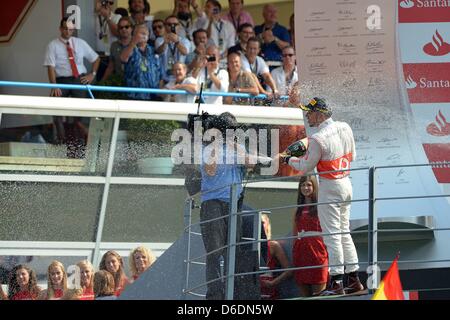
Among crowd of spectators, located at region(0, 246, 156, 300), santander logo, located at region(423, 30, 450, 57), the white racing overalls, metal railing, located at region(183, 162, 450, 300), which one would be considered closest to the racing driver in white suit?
the white racing overalls

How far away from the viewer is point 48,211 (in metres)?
15.4

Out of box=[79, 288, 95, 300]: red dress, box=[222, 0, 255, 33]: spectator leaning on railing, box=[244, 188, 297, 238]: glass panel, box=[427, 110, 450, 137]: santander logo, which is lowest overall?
box=[79, 288, 95, 300]: red dress

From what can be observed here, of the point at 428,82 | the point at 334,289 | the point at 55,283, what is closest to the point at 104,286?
the point at 55,283

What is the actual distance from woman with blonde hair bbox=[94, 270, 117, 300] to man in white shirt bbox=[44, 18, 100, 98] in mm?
3711

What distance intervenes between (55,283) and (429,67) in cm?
416

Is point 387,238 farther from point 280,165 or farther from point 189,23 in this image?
point 189,23

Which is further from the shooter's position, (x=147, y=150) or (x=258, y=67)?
(x=258, y=67)

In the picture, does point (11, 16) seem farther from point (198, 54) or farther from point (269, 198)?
point (269, 198)

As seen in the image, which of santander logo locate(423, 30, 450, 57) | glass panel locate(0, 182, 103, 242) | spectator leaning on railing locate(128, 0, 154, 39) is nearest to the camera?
santander logo locate(423, 30, 450, 57)

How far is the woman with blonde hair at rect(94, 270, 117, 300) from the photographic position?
517 inches

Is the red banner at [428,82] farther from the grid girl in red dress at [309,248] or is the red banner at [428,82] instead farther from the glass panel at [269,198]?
the glass panel at [269,198]

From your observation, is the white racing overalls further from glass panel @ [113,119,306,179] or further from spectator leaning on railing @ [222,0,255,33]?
spectator leaning on railing @ [222,0,255,33]

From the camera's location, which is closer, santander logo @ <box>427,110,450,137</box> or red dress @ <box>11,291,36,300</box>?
santander logo @ <box>427,110,450,137</box>
